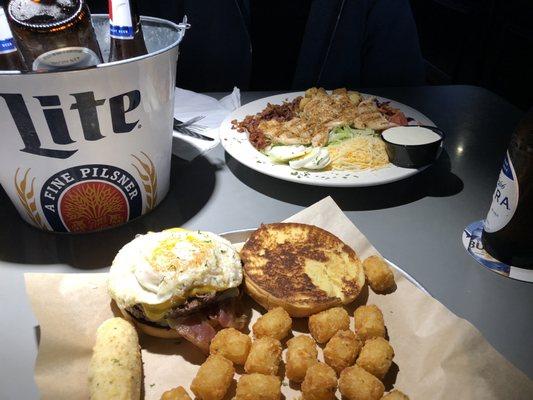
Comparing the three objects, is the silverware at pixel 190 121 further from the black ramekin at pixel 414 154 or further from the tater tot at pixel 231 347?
the tater tot at pixel 231 347

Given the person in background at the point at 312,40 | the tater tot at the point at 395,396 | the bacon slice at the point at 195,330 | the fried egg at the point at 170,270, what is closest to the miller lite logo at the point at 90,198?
the fried egg at the point at 170,270

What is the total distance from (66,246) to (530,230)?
125cm

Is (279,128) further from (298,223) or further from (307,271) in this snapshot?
(307,271)

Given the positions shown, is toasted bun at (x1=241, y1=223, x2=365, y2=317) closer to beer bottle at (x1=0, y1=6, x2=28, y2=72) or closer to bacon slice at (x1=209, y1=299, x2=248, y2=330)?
bacon slice at (x1=209, y1=299, x2=248, y2=330)

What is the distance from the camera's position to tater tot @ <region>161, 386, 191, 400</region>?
2.78 feet

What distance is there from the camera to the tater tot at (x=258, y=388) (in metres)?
0.86

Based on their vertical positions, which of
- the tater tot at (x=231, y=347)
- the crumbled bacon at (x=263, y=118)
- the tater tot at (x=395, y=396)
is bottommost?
the crumbled bacon at (x=263, y=118)

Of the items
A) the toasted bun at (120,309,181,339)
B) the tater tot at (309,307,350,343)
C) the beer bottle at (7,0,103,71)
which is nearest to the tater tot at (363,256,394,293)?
the tater tot at (309,307,350,343)

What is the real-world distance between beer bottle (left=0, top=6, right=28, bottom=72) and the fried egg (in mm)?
543

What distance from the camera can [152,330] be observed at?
98cm

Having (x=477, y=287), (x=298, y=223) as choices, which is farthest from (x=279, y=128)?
(x=477, y=287)

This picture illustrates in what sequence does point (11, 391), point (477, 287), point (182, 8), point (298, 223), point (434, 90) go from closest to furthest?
point (11, 391), point (477, 287), point (298, 223), point (434, 90), point (182, 8)

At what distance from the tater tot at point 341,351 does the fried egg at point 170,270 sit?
256 millimetres

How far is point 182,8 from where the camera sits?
2592mm
